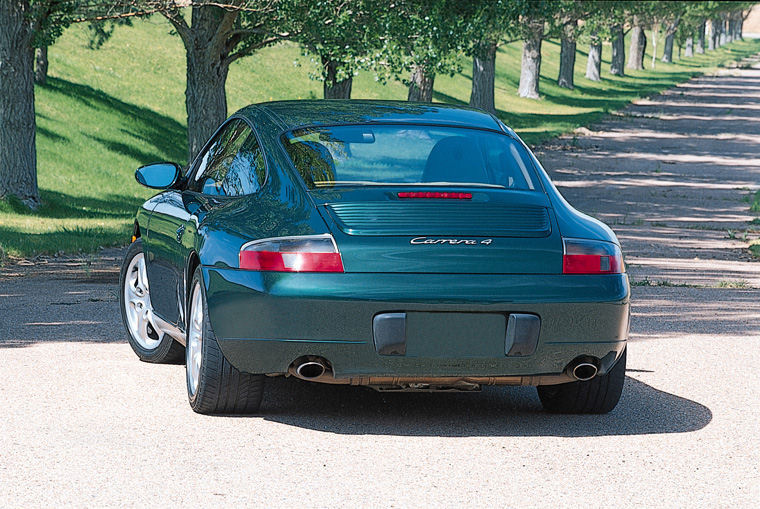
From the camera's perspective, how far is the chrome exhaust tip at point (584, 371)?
5.71 meters

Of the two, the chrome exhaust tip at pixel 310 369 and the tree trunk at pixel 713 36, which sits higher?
the chrome exhaust tip at pixel 310 369

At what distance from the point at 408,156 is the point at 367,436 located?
1.41 meters

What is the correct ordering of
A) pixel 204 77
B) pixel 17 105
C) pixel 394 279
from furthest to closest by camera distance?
1. pixel 204 77
2. pixel 17 105
3. pixel 394 279

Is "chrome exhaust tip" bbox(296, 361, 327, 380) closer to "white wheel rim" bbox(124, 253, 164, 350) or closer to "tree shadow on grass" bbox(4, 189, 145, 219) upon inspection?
"white wheel rim" bbox(124, 253, 164, 350)

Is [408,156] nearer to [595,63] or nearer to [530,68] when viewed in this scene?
[530,68]

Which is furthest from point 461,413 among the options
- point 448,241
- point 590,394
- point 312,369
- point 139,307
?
point 139,307

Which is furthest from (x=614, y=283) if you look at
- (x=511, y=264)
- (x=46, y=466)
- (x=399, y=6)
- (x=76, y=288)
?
(x=399, y=6)

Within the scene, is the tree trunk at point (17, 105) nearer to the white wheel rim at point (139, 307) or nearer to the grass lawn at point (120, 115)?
the grass lawn at point (120, 115)

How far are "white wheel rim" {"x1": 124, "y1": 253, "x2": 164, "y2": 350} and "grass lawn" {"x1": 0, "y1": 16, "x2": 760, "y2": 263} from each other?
21.1 feet

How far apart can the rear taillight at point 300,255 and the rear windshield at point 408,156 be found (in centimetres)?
56

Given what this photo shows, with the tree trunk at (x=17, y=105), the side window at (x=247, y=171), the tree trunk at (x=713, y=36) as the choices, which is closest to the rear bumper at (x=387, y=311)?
the side window at (x=247, y=171)

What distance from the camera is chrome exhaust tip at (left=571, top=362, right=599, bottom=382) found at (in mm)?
5707

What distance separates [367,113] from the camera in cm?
659

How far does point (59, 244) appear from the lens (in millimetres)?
15016
